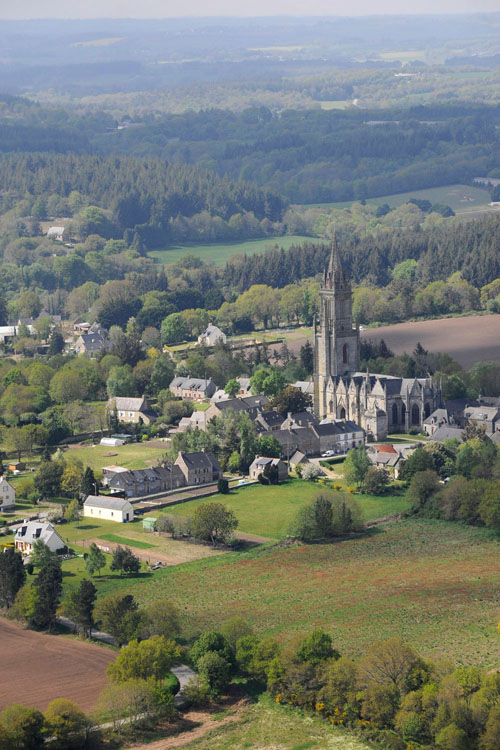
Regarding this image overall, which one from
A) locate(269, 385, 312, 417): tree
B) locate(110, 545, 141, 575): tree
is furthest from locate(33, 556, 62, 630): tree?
locate(269, 385, 312, 417): tree

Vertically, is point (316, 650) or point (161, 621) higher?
point (316, 650)

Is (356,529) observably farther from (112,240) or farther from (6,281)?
(112,240)

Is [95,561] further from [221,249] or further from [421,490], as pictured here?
[221,249]

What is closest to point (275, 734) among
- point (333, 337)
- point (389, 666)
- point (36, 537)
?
point (389, 666)

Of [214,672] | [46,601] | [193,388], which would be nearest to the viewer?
[214,672]

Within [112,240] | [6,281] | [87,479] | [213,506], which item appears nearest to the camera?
[213,506]

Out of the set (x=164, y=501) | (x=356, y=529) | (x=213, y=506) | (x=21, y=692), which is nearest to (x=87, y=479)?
(x=164, y=501)

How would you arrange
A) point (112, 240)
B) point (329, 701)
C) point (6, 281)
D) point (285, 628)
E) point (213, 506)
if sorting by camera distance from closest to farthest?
point (329, 701) → point (285, 628) → point (213, 506) → point (6, 281) → point (112, 240)

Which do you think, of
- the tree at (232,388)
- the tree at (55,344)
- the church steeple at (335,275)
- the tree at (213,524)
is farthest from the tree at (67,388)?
the tree at (213,524)
